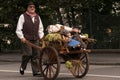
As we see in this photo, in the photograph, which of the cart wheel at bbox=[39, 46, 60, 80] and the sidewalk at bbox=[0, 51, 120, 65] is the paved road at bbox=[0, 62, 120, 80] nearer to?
the cart wheel at bbox=[39, 46, 60, 80]

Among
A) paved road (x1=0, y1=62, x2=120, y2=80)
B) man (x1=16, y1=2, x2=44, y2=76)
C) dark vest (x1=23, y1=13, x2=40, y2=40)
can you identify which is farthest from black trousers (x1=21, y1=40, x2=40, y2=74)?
paved road (x1=0, y1=62, x2=120, y2=80)

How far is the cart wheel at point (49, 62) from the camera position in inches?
431

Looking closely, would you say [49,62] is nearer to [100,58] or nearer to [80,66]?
[80,66]

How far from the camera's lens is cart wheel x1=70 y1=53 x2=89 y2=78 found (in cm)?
1148

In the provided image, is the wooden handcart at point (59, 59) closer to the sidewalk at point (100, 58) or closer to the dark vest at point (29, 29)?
the dark vest at point (29, 29)

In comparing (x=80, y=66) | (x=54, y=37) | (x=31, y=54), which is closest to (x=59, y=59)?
(x=54, y=37)

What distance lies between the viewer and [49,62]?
1132cm

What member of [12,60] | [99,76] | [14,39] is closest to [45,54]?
[99,76]

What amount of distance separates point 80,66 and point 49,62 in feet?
2.60

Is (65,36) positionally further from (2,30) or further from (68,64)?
(2,30)

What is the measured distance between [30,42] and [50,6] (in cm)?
873

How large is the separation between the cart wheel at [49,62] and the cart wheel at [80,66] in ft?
1.79

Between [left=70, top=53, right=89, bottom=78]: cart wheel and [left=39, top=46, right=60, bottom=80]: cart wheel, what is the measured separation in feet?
1.79

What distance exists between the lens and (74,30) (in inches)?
455
